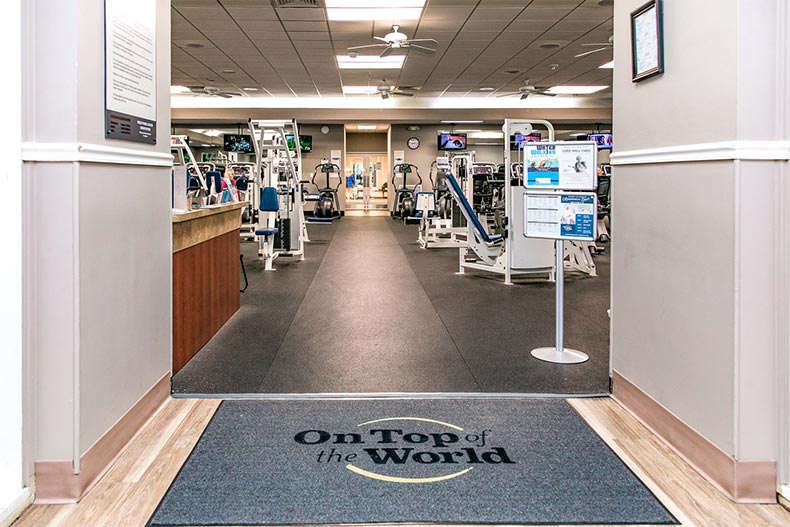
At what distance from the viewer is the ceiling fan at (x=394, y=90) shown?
529 inches

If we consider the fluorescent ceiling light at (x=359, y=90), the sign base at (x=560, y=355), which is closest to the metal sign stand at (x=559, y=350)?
the sign base at (x=560, y=355)

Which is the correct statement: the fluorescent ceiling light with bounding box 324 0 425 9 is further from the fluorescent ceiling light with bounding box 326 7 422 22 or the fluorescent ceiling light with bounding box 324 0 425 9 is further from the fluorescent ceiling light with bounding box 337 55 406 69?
the fluorescent ceiling light with bounding box 337 55 406 69

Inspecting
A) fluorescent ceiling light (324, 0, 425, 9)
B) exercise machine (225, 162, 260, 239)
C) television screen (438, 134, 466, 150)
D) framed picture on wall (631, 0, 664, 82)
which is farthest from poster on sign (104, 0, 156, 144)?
television screen (438, 134, 466, 150)

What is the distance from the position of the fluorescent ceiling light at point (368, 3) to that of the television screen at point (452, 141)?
35.5 ft

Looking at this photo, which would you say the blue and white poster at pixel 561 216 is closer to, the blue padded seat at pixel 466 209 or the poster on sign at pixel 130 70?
the poster on sign at pixel 130 70

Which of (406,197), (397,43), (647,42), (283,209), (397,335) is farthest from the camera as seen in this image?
(406,197)

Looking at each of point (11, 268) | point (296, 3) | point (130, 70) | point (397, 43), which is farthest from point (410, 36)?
point (11, 268)

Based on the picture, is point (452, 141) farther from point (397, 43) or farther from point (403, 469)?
point (403, 469)

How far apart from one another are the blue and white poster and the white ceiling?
176 inches

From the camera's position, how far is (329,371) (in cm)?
355

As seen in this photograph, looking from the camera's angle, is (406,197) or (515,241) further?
(406,197)

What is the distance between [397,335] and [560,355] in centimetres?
116

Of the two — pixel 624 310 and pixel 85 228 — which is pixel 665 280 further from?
pixel 85 228

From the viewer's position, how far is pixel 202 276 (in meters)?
4.10
